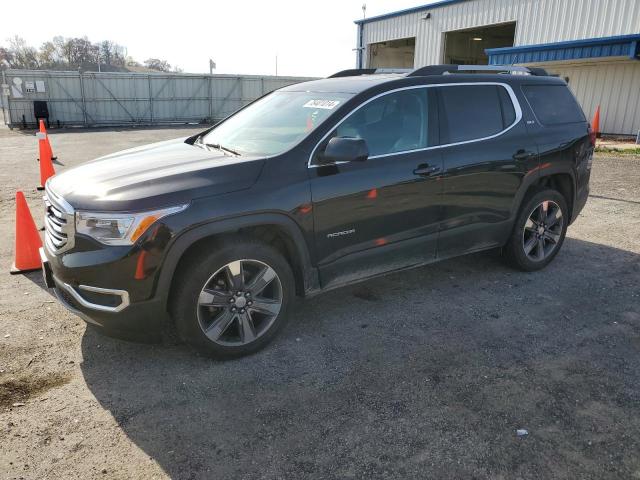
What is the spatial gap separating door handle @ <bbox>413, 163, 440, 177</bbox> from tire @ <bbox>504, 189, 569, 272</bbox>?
50.7 inches

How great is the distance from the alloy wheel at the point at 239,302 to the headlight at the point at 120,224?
1.72ft

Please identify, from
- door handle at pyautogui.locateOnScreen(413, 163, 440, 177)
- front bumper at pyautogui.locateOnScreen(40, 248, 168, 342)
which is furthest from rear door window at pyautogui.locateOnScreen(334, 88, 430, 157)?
front bumper at pyautogui.locateOnScreen(40, 248, 168, 342)

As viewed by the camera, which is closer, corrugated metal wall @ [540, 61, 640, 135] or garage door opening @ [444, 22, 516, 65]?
corrugated metal wall @ [540, 61, 640, 135]

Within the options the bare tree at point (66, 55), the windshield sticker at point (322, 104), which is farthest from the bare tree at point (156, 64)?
the windshield sticker at point (322, 104)

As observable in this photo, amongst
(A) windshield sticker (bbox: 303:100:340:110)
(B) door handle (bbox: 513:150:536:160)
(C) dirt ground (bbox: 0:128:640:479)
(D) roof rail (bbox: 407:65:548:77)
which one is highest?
(D) roof rail (bbox: 407:65:548:77)

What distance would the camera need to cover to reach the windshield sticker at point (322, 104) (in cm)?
388

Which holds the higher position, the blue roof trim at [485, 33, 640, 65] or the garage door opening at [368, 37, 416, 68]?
the garage door opening at [368, 37, 416, 68]

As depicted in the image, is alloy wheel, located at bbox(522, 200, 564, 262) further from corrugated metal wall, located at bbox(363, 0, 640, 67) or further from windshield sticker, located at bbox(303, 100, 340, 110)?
corrugated metal wall, located at bbox(363, 0, 640, 67)

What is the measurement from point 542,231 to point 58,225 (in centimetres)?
433

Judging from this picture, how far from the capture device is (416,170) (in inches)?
160

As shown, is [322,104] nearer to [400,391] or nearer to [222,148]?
[222,148]

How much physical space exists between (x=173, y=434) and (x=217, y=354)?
71 centimetres

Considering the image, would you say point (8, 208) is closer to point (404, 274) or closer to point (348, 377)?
point (404, 274)

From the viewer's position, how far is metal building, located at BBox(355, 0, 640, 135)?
1683cm
